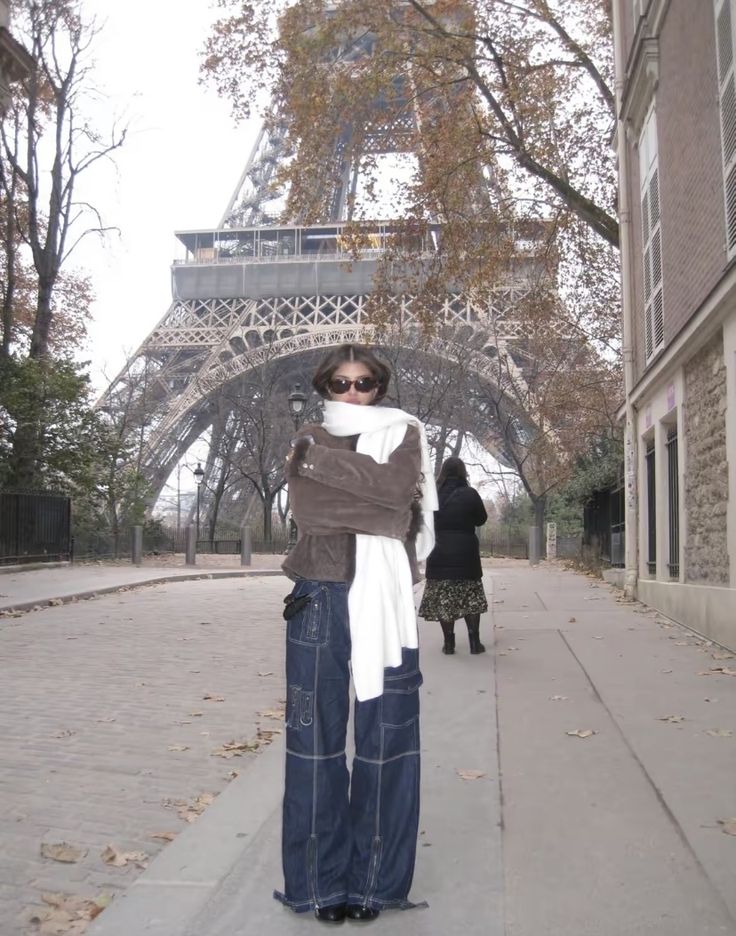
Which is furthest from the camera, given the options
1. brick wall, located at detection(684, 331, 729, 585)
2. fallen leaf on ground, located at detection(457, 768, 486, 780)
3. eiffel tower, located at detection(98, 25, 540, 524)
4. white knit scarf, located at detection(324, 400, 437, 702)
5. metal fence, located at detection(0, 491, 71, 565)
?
eiffel tower, located at detection(98, 25, 540, 524)

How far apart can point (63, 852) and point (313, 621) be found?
58.1 inches

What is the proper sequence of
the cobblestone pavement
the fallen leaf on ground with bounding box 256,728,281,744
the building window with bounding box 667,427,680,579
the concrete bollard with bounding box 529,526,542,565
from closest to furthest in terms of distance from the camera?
the cobblestone pavement, the fallen leaf on ground with bounding box 256,728,281,744, the building window with bounding box 667,427,680,579, the concrete bollard with bounding box 529,526,542,565

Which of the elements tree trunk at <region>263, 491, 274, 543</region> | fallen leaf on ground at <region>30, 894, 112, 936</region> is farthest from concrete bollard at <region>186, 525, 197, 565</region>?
fallen leaf on ground at <region>30, 894, 112, 936</region>

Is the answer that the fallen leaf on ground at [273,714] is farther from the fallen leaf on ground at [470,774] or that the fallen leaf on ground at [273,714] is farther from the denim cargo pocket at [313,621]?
the denim cargo pocket at [313,621]

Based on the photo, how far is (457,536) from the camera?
8.12 meters

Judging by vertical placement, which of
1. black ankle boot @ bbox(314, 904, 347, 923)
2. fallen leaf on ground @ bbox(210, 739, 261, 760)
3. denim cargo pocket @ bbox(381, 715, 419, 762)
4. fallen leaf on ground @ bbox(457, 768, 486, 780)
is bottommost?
fallen leaf on ground @ bbox(210, 739, 261, 760)

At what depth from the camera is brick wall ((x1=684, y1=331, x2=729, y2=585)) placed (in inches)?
344

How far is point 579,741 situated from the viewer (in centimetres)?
488

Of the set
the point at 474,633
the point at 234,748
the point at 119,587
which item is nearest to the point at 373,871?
the point at 234,748

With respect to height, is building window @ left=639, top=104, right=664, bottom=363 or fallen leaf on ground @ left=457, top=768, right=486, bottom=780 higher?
building window @ left=639, top=104, right=664, bottom=363

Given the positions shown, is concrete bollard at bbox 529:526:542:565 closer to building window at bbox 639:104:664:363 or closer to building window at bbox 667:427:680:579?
building window at bbox 639:104:664:363

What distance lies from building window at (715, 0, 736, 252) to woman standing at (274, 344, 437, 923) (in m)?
6.56

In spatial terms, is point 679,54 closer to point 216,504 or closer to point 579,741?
point 579,741

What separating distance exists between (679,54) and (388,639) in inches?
391
